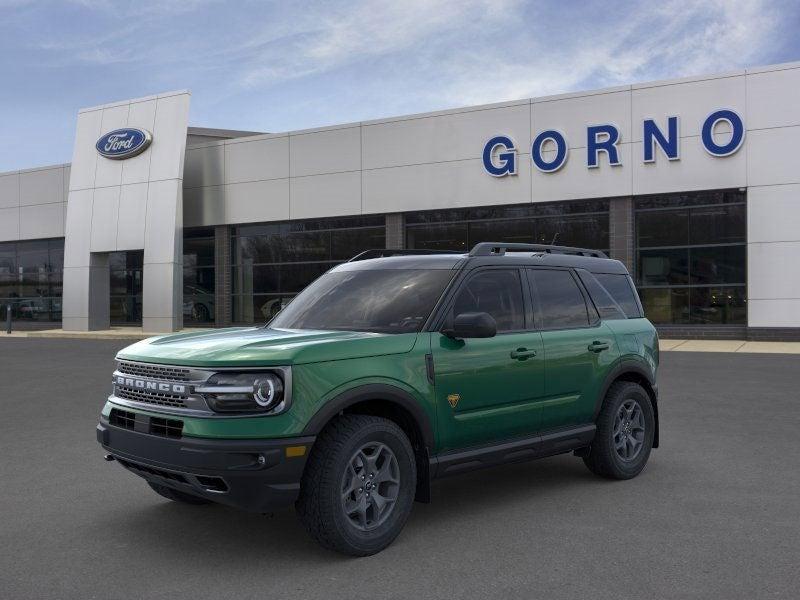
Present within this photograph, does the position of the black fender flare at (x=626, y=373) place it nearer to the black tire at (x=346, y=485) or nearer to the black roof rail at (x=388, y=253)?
the black roof rail at (x=388, y=253)

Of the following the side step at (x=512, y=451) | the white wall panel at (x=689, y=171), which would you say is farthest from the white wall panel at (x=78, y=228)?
the side step at (x=512, y=451)

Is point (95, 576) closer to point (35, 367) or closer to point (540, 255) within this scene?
point (540, 255)

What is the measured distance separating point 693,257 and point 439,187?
Result: 8.39m

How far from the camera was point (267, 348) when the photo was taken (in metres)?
4.51

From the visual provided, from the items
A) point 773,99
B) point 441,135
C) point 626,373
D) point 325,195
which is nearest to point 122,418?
point 626,373

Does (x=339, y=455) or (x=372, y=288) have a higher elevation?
(x=372, y=288)

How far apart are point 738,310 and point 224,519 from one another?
20.5 metres

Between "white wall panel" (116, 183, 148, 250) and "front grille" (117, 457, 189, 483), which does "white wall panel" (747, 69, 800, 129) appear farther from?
"front grille" (117, 457, 189, 483)

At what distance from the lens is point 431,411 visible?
196 inches

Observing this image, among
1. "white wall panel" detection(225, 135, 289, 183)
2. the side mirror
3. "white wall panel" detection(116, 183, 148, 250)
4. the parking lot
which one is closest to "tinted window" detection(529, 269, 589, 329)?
the side mirror

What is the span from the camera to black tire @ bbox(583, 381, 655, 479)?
20.7 feet

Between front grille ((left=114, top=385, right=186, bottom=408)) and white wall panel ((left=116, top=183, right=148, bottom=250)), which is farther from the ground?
white wall panel ((left=116, top=183, right=148, bottom=250))

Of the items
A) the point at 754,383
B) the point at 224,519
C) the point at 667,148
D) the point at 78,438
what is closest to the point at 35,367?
the point at 78,438

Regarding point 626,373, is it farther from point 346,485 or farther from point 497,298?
point 346,485
